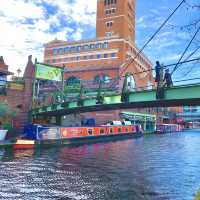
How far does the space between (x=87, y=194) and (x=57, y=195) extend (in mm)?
1642

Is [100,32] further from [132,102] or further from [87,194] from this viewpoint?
[87,194]

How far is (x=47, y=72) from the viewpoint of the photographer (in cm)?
6056

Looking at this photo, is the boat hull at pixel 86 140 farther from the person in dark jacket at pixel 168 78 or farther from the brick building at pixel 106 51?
the brick building at pixel 106 51

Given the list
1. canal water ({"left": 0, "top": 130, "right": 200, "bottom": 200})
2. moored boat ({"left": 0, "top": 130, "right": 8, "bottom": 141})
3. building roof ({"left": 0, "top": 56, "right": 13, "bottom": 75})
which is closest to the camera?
canal water ({"left": 0, "top": 130, "right": 200, "bottom": 200})

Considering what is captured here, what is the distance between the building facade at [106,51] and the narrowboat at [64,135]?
34.5 m

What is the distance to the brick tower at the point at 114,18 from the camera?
366 feet

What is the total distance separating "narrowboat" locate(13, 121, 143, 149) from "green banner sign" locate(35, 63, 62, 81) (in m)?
14.6

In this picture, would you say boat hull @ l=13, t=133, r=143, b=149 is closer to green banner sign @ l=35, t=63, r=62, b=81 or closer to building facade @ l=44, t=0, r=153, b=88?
green banner sign @ l=35, t=63, r=62, b=81

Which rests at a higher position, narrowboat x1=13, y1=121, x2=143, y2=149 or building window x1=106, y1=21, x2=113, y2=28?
building window x1=106, y1=21, x2=113, y2=28

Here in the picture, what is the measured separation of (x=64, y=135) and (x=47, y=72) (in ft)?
59.4

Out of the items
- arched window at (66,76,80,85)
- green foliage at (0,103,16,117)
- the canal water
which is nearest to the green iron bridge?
the canal water

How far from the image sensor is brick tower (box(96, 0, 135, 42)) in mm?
111562

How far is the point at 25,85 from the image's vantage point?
59125mm

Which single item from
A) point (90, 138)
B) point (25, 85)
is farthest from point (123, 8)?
point (90, 138)
